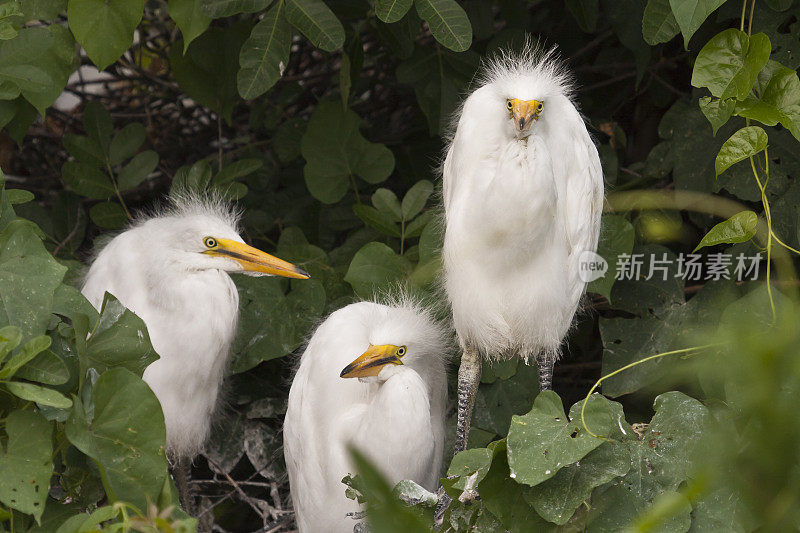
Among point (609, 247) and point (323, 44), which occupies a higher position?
point (323, 44)

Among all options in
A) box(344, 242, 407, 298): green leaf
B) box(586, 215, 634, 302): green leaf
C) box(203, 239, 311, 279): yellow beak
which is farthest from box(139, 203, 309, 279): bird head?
box(586, 215, 634, 302): green leaf

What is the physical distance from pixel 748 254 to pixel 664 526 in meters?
1.04

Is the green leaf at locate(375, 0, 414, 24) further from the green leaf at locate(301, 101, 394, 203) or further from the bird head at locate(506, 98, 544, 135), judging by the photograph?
the green leaf at locate(301, 101, 394, 203)

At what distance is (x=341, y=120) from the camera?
2461 millimetres

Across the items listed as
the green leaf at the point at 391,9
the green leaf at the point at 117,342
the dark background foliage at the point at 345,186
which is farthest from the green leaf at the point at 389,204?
the green leaf at the point at 117,342

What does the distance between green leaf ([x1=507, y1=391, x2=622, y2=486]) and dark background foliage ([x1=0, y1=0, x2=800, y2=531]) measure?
0.7 inches

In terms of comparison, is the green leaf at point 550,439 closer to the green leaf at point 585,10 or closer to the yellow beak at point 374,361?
the yellow beak at point 374,361

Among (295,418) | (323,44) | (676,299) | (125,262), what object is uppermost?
(323,44)

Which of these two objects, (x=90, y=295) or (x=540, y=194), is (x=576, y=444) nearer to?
(x=540, y=194)

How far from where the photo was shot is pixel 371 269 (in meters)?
2.15

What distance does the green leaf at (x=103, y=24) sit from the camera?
6.02ft

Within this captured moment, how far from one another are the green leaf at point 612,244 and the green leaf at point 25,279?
3.98ft

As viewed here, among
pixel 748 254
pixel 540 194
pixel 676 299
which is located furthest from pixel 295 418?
pixel 748 254

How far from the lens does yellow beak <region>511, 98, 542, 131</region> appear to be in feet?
5.35
